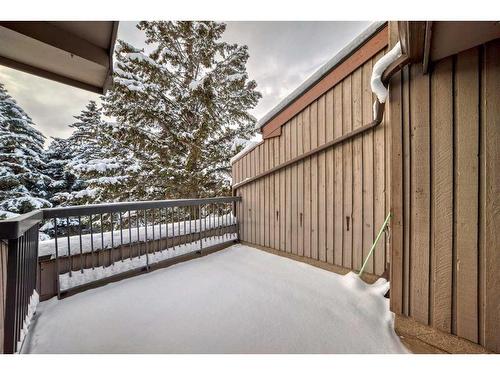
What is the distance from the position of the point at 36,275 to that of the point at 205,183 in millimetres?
6154

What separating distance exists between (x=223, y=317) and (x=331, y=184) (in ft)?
7.36

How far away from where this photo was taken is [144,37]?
731cm

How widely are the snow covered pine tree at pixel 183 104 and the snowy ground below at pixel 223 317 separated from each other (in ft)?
18.5

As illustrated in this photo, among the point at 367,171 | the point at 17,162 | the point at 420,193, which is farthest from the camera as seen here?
the point at 17,162

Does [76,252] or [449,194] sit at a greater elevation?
[449,194]

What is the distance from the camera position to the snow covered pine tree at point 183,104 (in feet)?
22.6

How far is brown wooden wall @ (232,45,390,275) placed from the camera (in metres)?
2.53

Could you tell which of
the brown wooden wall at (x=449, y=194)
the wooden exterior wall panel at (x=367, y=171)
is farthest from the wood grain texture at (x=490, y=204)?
the wooden exterior wall panel at (x=367, y=171)

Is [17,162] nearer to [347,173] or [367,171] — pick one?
[347,173]

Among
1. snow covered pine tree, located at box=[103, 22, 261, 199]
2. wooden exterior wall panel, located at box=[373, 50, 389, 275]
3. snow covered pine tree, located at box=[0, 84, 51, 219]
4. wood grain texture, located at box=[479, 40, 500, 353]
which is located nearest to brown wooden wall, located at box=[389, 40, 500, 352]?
wood grain texture, located at box=[479, 40, 500, 353]

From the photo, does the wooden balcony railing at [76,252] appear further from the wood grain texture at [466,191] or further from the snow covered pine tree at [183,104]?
the snow covered pine tree at [183,104]

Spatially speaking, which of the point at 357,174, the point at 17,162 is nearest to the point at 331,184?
the point at 357,174

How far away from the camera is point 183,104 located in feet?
24.8

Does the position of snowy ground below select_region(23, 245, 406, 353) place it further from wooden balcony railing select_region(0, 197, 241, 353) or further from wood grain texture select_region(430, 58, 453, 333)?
wood grain texture select_region(430, 58, 453, 333)
